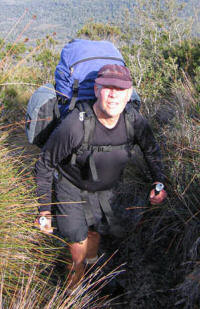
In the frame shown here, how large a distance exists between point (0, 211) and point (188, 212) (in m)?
1.59

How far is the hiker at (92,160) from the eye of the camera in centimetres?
219

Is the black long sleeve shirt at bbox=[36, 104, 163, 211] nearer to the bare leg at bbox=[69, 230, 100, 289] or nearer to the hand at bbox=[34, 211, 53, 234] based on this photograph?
the hand at bbox=[34, 211, 53, 234]

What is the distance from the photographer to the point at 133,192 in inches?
129

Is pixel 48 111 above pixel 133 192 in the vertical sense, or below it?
above

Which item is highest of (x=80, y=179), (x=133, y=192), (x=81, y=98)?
(x=81, y=98)

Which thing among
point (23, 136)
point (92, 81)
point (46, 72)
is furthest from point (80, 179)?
point (46, 72)

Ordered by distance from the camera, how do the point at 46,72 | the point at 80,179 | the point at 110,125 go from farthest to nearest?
the point at 46,72 → the point at 80,179 → the point at 110,125

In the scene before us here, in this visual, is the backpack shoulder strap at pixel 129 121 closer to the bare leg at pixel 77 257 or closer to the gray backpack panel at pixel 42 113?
the gray backpack panel at pixel 42 113

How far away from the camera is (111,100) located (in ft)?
7.07

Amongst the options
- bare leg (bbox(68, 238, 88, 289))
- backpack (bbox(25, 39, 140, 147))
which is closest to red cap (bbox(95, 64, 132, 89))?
backpack (bbox(25, 39, 140, 147))

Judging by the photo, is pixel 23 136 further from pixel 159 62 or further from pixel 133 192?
pixel 159 62

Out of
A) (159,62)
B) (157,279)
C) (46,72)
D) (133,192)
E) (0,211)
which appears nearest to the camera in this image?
(0,211)

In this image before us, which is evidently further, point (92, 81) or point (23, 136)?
point (23, 136)

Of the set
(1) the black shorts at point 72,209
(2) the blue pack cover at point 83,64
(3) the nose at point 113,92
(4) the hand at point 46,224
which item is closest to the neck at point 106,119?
(3) the nose at point 113,92
